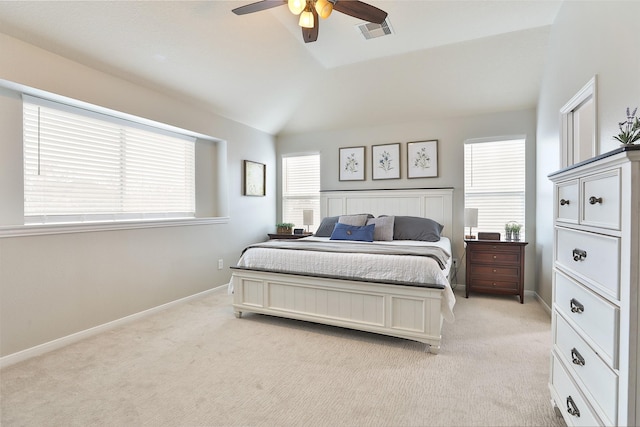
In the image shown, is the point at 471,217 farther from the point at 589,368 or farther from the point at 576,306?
the point at 589,368

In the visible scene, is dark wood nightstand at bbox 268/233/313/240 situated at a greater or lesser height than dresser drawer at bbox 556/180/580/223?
lesser

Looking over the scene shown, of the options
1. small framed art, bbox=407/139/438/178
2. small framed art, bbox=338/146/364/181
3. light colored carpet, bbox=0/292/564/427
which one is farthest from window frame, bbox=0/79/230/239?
small framed art, bbox=407/139/438/178

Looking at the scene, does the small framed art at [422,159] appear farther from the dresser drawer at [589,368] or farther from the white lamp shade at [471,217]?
the dresser drawer at [589,368]

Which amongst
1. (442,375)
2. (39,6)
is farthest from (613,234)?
(39,6)

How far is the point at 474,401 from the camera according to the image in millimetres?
1868

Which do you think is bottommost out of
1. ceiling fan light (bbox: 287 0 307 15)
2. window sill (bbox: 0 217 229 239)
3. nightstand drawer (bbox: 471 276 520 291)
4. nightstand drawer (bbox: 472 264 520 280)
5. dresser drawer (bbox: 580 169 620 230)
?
nightstand drawer (bbox: 471 276 520 291)

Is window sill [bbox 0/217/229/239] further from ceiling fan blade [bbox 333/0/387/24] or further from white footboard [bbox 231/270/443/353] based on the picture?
ceiling fan blade [bbox 333/0/387/24]

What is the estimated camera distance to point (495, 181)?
14.2 feet

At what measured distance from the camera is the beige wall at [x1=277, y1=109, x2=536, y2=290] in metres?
4.13

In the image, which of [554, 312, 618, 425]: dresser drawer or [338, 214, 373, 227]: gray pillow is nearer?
[554, 312, 618, 425]: dresser drawer

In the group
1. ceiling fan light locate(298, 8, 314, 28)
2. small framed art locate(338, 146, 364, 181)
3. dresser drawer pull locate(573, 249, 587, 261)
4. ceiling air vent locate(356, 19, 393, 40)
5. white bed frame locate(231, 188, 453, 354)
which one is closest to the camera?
dresser drawer pull locate(573, 249, 587, 261)

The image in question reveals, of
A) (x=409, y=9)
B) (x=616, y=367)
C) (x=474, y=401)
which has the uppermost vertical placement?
(x=409, y=9)

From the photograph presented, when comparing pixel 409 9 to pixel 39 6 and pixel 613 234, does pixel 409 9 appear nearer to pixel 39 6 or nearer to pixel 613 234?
pixel 613 234

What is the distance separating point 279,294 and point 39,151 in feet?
7.96
